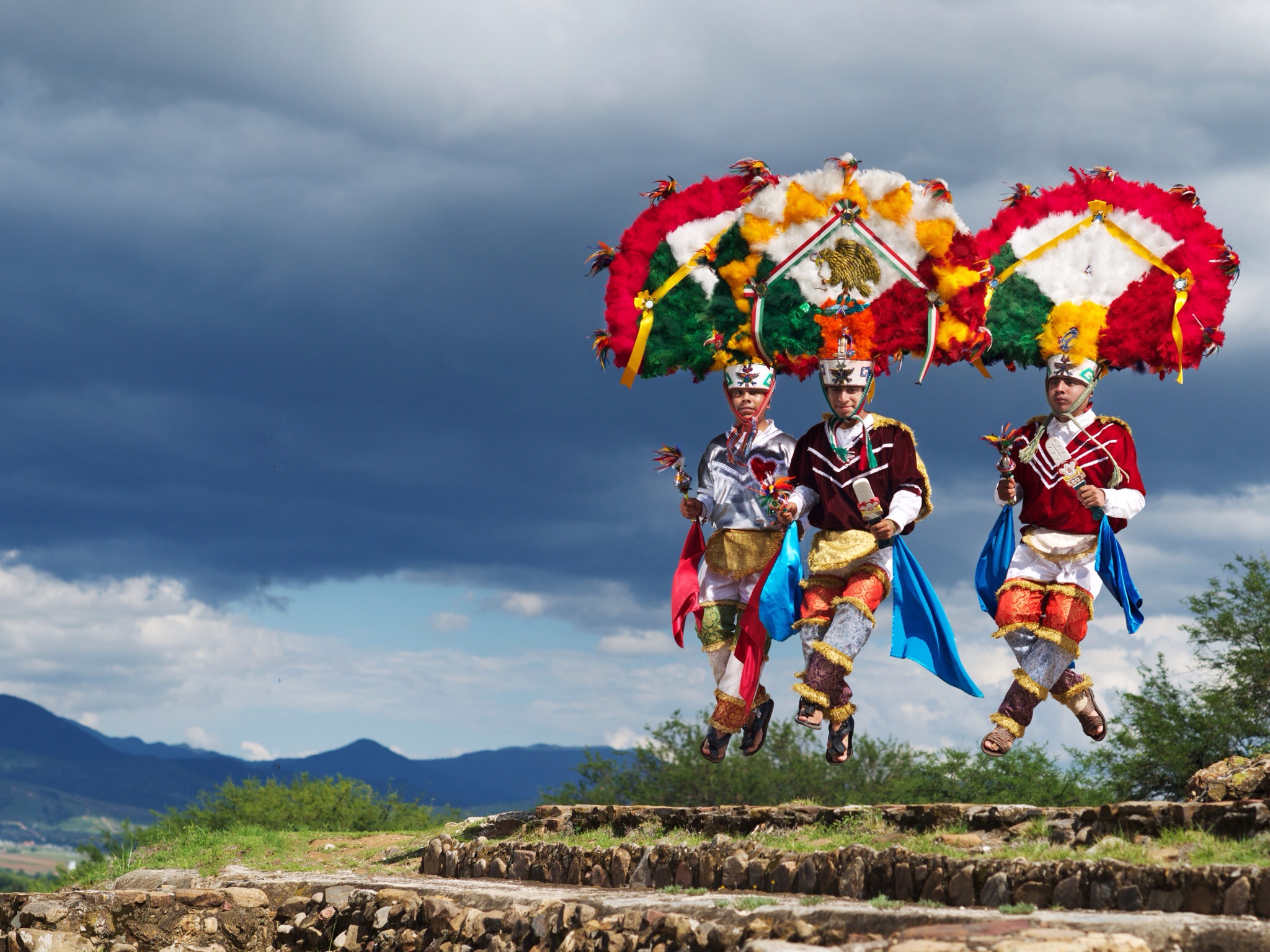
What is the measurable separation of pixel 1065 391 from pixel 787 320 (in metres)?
2.62

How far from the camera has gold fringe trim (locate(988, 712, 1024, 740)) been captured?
10.9m

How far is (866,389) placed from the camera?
1150cm

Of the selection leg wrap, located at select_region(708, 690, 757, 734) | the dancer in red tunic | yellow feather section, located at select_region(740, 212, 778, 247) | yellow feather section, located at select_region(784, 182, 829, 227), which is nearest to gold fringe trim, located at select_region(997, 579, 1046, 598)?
the dancer in red tunic

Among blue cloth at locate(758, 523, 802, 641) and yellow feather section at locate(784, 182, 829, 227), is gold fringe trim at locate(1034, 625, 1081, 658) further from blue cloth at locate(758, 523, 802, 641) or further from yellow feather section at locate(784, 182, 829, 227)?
yellow feather section at locate(784, 182, 829, 227)

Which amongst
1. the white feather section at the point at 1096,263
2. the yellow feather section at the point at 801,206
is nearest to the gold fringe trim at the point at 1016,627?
the white feather section at the point at 1096,263

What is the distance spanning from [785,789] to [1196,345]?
14035 mm

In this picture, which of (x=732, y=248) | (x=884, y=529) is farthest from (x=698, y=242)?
(x=884, y=529)

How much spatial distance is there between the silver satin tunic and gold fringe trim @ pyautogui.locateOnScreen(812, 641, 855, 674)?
1.30 m

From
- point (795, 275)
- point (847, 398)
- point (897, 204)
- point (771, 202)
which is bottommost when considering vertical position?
point (847, 398)

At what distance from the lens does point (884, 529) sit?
11.2 m

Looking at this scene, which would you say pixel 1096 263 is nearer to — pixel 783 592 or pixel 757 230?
pixel 757 230

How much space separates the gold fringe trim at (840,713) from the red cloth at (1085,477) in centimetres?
235

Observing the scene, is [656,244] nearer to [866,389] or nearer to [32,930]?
[866,389]

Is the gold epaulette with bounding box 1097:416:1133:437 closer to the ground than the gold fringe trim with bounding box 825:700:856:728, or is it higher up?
higher up
